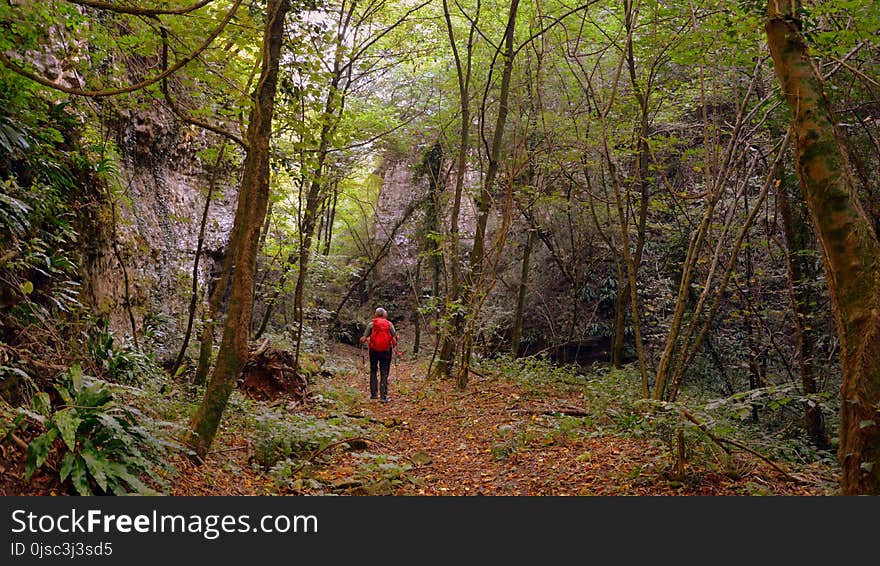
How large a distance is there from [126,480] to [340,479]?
251cm

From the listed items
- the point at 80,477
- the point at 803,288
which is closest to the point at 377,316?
the point at 80,477

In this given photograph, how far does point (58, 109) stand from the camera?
671cm

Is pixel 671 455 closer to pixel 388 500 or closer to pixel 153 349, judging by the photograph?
pixel 388 500

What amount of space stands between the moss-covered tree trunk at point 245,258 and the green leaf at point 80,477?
1.47 metres

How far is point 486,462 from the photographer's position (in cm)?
719

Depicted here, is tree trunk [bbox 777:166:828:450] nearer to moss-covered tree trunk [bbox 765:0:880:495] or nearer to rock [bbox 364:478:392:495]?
moss-covered tree trunk [bbox 765:0:880:495]

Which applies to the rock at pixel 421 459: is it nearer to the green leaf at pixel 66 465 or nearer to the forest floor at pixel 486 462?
the forest floor at pixel 486 462

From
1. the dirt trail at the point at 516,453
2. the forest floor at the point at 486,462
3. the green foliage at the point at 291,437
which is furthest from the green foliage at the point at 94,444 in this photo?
the dirt trail at the point at 516,453

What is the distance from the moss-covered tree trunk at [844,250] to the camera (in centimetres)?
338

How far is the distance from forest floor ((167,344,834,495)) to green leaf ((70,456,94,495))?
0.90m

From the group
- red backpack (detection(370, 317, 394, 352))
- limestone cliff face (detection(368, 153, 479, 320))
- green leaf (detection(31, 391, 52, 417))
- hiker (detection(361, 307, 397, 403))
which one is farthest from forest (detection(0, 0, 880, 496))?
limestone cliff face (detection(368, 153, 479, 320))

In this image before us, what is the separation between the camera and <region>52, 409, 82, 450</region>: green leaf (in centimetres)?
382

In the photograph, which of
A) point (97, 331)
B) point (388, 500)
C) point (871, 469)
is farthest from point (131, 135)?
point (871, 469)

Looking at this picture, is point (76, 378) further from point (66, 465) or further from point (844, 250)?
point (844, 250)
